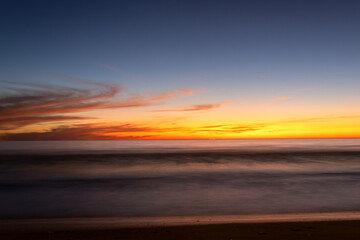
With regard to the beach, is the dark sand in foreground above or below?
above

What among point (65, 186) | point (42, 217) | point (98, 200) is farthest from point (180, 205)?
point (65, 186)

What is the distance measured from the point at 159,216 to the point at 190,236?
431 centimetres

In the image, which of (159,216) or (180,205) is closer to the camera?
(159,216)

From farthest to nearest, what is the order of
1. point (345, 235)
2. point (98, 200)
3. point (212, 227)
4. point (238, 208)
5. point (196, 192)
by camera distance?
point (196, 192)
point (98, 200)
point (238, 208)
point (212, 227)
point (345, 235)

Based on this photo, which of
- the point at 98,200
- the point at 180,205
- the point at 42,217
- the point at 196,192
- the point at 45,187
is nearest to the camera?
the point at 42,217

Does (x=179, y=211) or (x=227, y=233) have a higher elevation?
(x=227, y=233)

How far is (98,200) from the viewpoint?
12.9 m

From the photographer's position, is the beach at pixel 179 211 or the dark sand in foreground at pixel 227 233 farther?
the beach at pixel 179 211

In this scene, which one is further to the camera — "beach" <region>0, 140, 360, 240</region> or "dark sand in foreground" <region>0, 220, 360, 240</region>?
"beach" <region>0, 140, 360, 240</region>

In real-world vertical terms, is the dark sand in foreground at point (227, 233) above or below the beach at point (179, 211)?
above

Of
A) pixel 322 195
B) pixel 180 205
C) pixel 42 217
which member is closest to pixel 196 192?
pixel 180 205

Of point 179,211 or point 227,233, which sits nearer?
point 227,233

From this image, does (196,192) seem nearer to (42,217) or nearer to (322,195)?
(322,195)

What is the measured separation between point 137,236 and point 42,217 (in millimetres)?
5707
